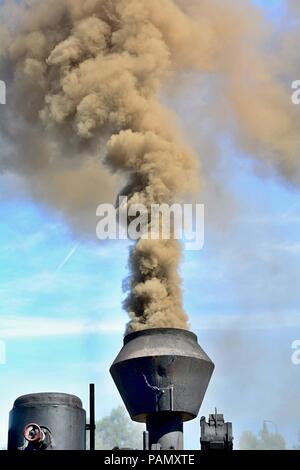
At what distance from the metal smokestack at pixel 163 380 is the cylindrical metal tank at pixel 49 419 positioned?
1.34 metres

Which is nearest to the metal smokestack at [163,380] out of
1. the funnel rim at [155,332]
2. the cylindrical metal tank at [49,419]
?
the funnel rim at [155,332]

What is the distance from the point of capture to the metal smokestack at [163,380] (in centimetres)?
1430

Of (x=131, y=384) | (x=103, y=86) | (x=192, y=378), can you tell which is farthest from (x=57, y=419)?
(x=103, y=86)

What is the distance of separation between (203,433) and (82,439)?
7.24 feet

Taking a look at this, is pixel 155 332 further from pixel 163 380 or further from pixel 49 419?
pixel 49 419

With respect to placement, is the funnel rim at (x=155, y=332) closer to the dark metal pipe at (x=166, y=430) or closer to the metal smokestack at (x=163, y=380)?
the metal smokestack at (x=163, y=380)

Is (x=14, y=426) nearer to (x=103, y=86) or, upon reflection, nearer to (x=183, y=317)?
(x=183, y=317)

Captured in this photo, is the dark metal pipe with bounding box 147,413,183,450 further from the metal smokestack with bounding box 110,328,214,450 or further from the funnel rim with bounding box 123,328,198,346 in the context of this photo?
the funnel rim with bounding box 123,328,198,346

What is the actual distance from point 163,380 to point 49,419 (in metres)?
2.26

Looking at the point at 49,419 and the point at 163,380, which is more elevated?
the point at 163,380

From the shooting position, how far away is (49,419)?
44.4ft

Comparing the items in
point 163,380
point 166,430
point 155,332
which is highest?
point 155,332

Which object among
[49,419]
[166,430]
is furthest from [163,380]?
[49,419]

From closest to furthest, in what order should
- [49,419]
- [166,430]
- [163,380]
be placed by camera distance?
1. [49,419]
2. [166,430]
3. [163,380]
